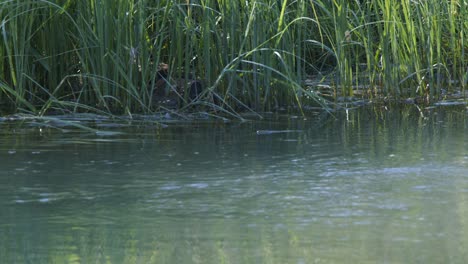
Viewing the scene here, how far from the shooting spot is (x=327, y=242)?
188cm

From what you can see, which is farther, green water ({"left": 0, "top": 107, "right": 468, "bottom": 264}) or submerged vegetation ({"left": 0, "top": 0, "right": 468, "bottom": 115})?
submerged vegetation ({"left": 0, "top": 0, "right": 468, "bottom": 115})

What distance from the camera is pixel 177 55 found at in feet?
13.9

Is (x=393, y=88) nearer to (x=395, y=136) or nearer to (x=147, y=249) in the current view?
(x=395, y=136)

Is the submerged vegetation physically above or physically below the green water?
above

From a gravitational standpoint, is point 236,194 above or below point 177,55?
below

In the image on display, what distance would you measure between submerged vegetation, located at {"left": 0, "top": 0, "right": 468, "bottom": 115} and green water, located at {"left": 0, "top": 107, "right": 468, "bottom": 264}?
12.5 inches

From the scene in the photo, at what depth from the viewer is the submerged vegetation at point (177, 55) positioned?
3967 millimetres

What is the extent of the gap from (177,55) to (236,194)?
1.92 metres

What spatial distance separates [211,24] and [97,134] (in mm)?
896

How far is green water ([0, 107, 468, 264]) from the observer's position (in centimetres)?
184

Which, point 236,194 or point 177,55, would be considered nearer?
point 236,194

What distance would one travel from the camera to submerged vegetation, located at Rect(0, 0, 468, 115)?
13.0 feet

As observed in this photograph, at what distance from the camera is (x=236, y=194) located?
94.1 inches

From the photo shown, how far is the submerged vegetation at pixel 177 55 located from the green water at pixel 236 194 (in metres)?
0.32
